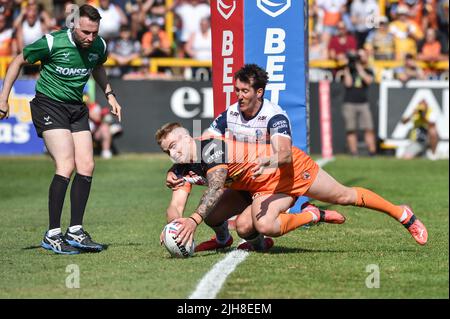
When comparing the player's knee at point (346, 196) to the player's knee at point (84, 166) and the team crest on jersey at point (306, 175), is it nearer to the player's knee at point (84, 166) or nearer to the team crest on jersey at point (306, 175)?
the team crest on jersey at point (306, 175)

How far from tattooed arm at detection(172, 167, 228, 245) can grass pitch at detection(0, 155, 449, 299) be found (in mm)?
262

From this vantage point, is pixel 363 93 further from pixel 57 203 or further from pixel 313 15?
pixel 57 203

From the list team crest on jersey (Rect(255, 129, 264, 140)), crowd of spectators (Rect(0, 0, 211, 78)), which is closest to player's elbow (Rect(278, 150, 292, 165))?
team crest on jersey (Rect(255, 129, 264, 140))

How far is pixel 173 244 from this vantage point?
8227mm

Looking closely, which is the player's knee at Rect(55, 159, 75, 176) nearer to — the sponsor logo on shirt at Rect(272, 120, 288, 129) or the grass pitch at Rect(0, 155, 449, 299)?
the grass pitch at Rect(0, 155, 449, 299)

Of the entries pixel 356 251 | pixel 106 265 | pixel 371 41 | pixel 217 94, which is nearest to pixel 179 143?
pixel 106 265

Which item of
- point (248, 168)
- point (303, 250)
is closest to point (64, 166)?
point (248, 168)

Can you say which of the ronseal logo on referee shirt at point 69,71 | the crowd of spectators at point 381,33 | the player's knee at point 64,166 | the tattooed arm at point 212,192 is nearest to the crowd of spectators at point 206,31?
the crowd of spectators at point 381,33

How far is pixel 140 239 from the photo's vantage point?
10.0 meters

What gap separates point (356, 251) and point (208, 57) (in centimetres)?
1335

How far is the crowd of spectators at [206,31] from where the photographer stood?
70.5 feet

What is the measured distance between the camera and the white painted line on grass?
6.80 meters
